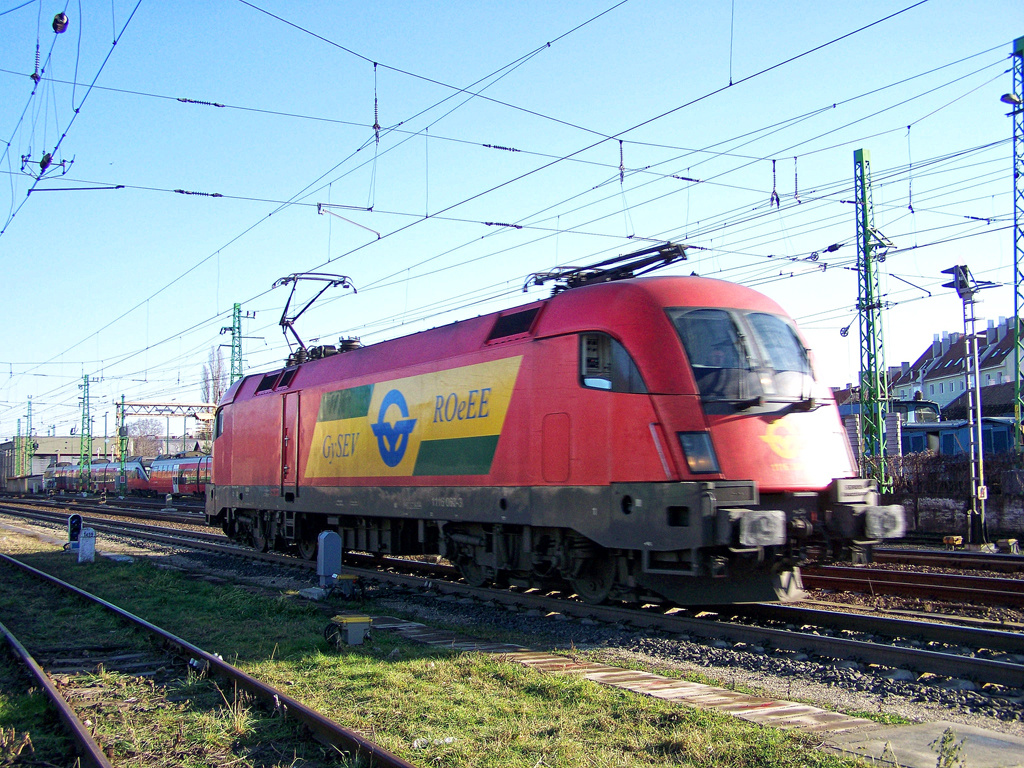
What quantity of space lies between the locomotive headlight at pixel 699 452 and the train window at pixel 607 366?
694 mm

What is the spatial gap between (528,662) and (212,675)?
2729 millimetres

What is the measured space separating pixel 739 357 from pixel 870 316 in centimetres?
1552

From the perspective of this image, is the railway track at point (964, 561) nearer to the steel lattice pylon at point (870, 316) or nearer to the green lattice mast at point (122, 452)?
the steel lattice pylon at point (870, 316)

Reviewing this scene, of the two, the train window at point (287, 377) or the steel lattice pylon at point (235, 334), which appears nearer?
the train window at point (287, 377)

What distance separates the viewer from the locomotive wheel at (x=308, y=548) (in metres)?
17.0

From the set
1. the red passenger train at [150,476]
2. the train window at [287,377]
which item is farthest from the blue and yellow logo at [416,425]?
the red passenger train at [150,476]

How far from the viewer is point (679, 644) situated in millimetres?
8281

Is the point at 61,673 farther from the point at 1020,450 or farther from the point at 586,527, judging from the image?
the point at 1020,450

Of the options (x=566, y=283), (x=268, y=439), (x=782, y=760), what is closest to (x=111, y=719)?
(x=782, y=760)

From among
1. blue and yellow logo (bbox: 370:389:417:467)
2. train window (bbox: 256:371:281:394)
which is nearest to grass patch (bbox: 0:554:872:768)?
blue and yellow logo (bbox: 370:389:417:467)

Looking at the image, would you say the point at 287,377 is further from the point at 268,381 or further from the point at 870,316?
the point at 870,316

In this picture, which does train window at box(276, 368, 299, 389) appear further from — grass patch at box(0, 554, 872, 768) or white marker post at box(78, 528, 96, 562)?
grass patch at box(0, 554, 872, 768)

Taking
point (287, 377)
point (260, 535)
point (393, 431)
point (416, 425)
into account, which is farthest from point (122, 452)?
point (416, 425)

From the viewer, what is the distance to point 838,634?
8570 mm
